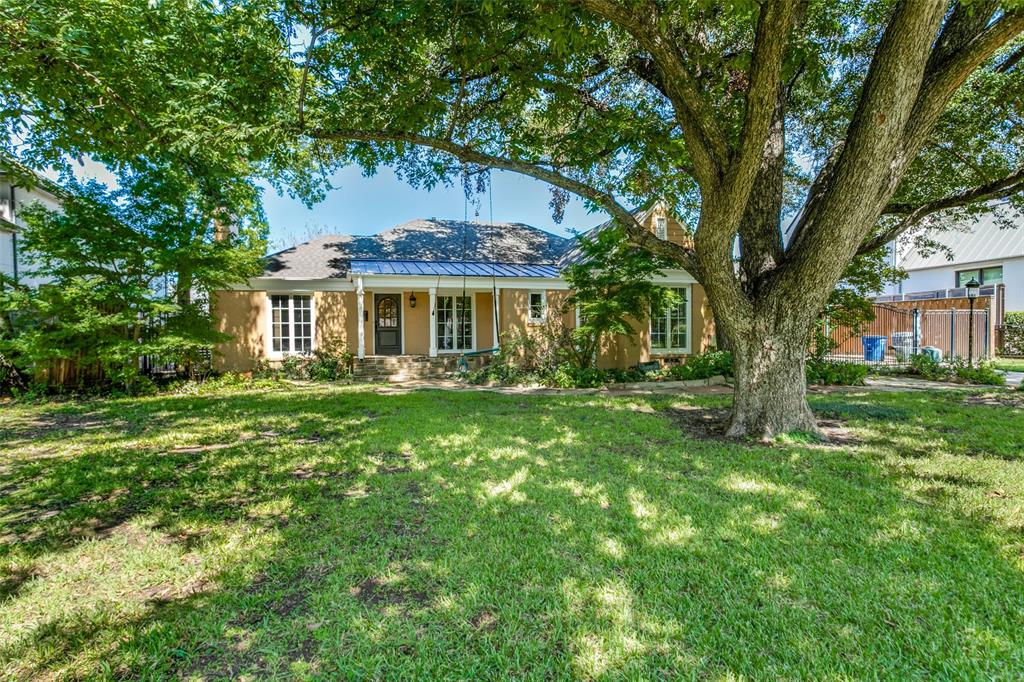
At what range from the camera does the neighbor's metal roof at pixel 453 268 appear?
13008 mm

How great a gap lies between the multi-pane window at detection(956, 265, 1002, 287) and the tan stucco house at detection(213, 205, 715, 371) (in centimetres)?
1417

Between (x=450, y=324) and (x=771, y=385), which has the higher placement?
(x=450, y=324)

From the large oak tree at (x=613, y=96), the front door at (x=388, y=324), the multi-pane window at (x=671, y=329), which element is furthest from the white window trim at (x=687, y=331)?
the front door at (x=388, y=324)

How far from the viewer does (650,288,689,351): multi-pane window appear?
14406 millimetres

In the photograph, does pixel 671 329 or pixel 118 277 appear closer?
pixel 118 277

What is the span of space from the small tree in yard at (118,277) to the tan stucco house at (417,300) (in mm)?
1845

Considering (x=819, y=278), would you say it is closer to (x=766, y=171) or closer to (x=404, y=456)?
(x=766, y=171)

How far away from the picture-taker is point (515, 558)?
290cm

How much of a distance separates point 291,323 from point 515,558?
1198 centimetres

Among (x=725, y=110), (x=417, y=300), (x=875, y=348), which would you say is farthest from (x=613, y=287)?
(x=875, y=348)

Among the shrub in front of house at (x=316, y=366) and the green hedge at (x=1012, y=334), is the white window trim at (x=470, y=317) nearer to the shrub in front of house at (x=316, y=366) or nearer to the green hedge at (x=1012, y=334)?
the shrub in front of house at (x=316, y=366)

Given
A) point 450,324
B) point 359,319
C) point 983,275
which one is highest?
point 983,275

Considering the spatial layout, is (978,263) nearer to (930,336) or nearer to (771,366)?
(930,336)

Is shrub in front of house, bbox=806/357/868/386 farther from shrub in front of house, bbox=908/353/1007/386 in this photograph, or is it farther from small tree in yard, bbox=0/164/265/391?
small tree in yard, bbox=0/164/265/391
